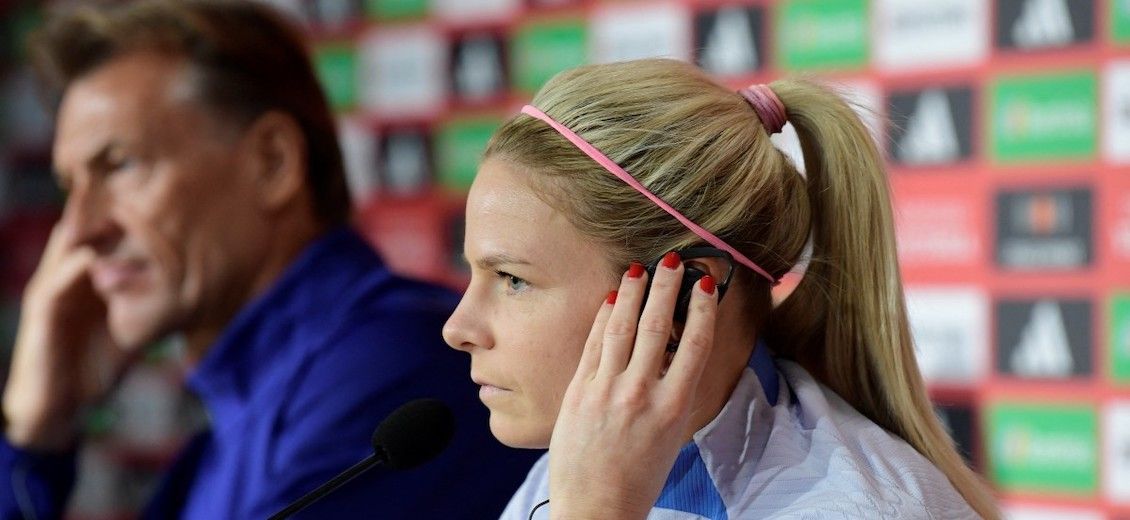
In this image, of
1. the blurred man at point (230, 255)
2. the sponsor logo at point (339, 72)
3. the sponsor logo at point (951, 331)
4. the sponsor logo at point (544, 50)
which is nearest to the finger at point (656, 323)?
the blurred man at point (230, 255)

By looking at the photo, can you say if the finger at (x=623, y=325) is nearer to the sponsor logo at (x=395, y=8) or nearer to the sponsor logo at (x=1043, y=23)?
the sponsor logo at (x=1043, y=23)

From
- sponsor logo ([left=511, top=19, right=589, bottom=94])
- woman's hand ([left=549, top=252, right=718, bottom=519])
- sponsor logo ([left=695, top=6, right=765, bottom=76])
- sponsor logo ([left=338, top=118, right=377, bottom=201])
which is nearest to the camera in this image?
woman's hand ([left=549, top=252, right=718, bottom=519])

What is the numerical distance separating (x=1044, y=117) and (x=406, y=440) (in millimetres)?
1263

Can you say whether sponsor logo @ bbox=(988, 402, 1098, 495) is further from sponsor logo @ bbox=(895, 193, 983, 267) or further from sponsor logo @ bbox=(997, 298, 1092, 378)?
sponsor logo @ bbox=(895, 193, 983, 267)

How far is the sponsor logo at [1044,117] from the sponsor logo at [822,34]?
0.80 ft

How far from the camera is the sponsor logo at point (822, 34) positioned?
196 centimetres

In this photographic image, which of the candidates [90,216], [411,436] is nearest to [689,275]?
[411,436]

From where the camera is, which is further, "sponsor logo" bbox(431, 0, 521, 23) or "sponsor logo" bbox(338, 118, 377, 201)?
"sponsor logo" bbox(338, 118, 377, 201)

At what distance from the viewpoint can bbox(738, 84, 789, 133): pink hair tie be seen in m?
0.92

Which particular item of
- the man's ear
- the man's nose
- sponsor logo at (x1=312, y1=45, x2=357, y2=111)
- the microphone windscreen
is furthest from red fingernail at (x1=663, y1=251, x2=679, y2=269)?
sponsor logo at (x1=312, y1=45, x2=357, y2=111)

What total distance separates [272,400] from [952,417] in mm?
1128

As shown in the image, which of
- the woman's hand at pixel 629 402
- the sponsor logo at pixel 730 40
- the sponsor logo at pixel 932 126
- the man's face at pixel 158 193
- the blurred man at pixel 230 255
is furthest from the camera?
the sponsor logo at pixel 730 40

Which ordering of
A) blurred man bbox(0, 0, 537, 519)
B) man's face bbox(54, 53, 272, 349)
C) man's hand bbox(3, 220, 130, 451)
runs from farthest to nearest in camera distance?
man's hand bbox(3, 220, 130, 451) < man's face bbox(54, 53, 272, 349) < blurred man bbox(0, 0, 537, 519)

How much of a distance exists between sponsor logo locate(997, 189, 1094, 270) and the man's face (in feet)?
3.72
